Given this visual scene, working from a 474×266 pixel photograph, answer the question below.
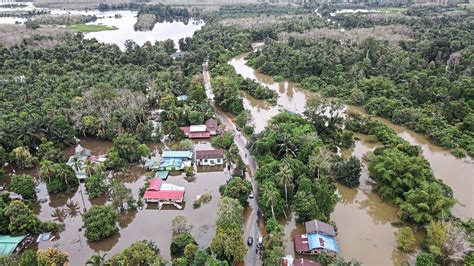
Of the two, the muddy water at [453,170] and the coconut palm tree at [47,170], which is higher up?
the coconut palm tree at [47,170]

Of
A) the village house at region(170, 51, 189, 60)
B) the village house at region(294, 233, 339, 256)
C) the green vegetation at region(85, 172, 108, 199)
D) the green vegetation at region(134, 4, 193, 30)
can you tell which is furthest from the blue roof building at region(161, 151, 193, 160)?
the green vegetation at region(134, 4, 193, 30)

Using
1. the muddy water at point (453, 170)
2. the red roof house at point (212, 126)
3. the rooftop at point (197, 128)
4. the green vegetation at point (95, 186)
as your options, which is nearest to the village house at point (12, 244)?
the green vegetation at point (95, 186)

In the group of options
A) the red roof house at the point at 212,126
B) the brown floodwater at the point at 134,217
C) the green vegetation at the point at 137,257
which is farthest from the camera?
the red roof house at the point at 212,126

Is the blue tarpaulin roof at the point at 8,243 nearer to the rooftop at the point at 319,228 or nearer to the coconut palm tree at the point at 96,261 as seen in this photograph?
the coconut palm tree at the point at 96,261

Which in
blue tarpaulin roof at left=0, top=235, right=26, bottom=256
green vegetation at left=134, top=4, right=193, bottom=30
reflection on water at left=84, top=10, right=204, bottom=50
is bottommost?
blue tarpaulin roof at left=0, top=235, right=26, bottom=256

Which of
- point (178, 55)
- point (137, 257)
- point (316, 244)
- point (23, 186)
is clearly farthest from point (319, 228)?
point (178, 55)

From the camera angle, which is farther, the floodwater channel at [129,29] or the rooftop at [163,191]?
the floodwater channel at [129,29]

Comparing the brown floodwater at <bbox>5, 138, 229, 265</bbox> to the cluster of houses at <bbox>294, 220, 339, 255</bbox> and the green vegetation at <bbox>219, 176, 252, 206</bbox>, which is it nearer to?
the green vegetation at <bbox>219, 176, 252, 206</bbox>
